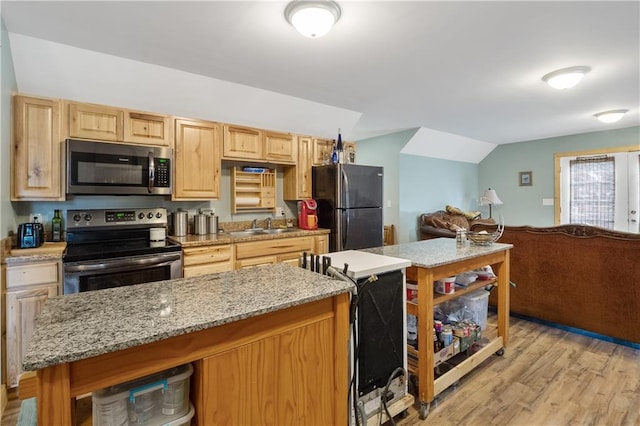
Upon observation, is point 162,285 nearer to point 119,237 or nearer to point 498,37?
point 119,237

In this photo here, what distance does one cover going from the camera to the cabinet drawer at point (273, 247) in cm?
309

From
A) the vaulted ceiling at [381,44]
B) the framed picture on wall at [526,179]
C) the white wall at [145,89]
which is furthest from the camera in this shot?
the framed picture on wall at [526,179]

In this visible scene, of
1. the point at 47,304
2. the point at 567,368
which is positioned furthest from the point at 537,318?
the point at 47,304

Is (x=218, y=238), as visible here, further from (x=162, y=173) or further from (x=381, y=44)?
(x=381, y=44)

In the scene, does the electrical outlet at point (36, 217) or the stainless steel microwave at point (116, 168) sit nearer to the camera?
the stainless steel microwave at point (116, 168)

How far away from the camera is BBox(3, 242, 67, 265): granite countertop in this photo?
6.74ft

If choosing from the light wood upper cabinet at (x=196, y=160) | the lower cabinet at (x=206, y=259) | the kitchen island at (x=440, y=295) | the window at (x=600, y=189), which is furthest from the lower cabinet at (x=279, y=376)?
the window at (x=600, y=189)

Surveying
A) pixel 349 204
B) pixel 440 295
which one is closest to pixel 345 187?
pixel 349 204

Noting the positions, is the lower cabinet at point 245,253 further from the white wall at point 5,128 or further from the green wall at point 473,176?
the green wall at point 473,176

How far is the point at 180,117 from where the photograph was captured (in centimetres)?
300

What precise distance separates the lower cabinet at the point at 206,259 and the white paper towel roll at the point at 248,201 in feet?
2.61

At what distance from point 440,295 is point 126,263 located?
2296mm

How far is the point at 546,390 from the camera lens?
2117mm

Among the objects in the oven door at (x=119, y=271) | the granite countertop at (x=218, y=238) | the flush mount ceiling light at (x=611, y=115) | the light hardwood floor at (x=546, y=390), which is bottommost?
the light hardwood floor at (x=546, y=390)
